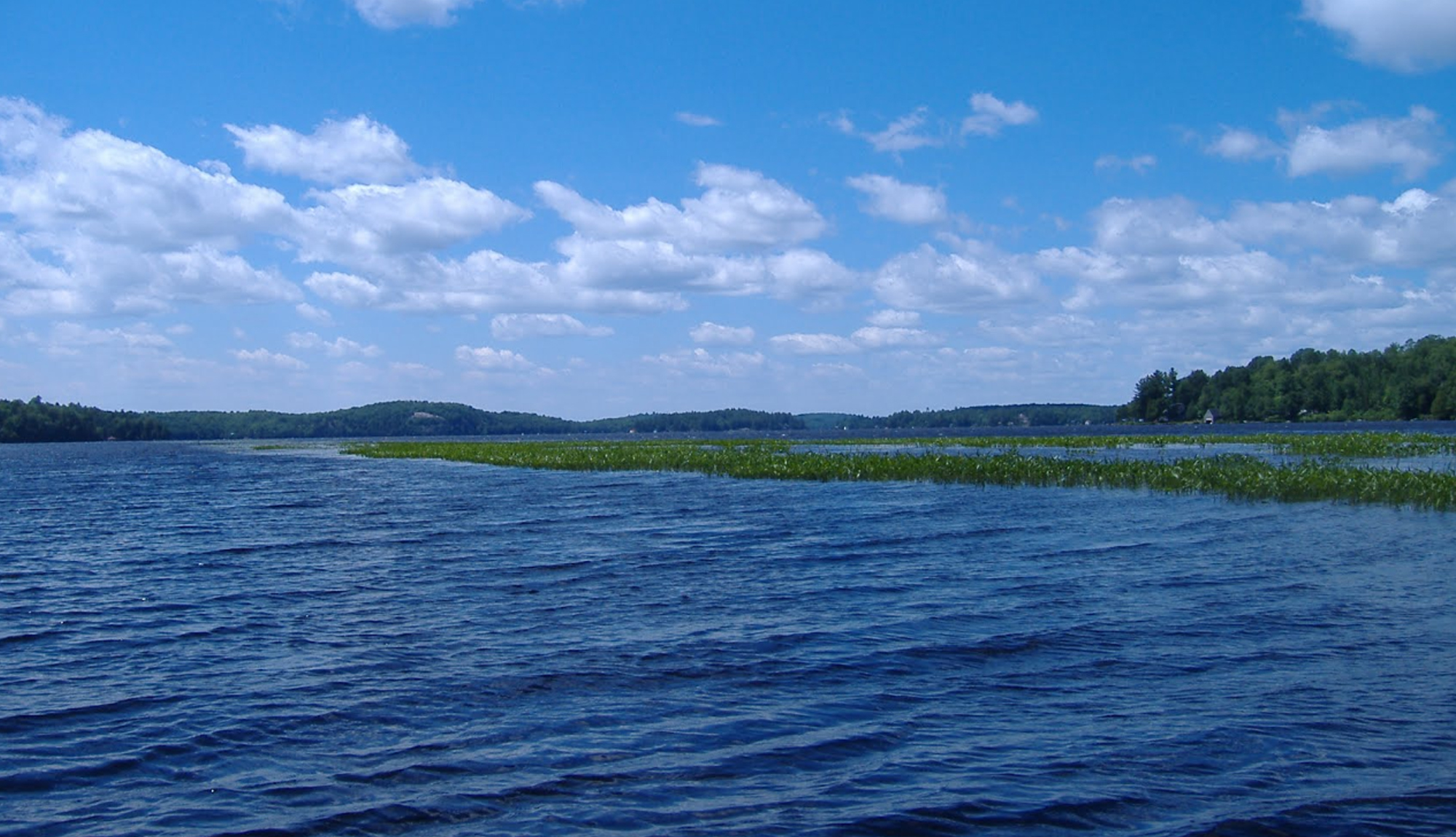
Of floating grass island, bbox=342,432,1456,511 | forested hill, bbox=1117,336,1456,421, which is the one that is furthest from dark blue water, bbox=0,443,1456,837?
forested hill, bbox=1117,336,1456,421

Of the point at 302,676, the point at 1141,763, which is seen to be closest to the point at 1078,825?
the point at 1141,763

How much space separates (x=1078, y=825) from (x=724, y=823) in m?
2.94

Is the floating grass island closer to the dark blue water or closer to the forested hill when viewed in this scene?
the dark blue water

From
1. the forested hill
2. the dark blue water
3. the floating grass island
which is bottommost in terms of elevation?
the dark blue water

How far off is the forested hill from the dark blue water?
479ft

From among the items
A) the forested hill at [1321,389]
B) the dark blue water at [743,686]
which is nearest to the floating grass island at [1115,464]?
the dark blue water at [743,686]

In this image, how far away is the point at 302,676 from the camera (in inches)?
553

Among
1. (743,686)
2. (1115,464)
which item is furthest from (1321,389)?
(743,686)

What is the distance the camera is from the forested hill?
152m

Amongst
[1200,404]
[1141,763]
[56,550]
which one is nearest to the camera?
[1141,763]

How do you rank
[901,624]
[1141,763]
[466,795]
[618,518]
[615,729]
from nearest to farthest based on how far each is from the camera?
1. [466,795]
2. [1141,763]
3. [615,729]
4. [901,624]
5. [618,518]

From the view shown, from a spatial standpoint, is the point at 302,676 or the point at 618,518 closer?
the point at 302,676

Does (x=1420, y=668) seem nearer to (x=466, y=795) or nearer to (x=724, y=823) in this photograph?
(x=724, y=823)

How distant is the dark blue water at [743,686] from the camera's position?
30.6 ft
